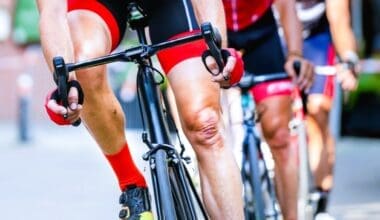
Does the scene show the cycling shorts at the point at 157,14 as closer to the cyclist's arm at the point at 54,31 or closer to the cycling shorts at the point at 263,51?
the cyclist's arm at the point at 54,31

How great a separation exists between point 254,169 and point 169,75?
5.58 ft

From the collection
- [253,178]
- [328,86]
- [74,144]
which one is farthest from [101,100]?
[74,144]

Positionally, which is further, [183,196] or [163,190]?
[183,196]

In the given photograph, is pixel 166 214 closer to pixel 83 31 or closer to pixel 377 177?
pixel 83 31

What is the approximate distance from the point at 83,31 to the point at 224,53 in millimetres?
739

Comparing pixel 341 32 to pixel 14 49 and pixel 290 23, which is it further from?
pixel 14 49

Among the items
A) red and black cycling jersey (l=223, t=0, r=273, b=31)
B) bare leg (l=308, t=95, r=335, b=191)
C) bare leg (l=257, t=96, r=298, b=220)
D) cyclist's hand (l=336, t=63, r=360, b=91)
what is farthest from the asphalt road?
red and black cycling jersey (l=223, t=0, r=273, b=31)

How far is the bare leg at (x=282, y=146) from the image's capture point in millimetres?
6535

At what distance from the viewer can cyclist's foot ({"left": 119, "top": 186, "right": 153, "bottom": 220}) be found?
16.6 feet

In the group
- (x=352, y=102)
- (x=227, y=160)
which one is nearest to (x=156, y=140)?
(x=227, y=160)

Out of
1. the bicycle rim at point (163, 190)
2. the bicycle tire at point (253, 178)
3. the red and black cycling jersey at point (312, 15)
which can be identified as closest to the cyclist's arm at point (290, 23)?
Answer: the bicycle tire at point (253, 178)

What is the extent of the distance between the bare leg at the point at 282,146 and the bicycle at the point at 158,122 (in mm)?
1527

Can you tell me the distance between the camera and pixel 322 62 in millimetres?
8086

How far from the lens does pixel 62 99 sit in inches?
173
